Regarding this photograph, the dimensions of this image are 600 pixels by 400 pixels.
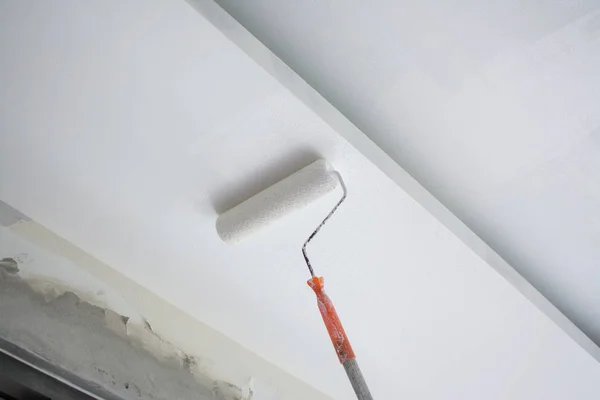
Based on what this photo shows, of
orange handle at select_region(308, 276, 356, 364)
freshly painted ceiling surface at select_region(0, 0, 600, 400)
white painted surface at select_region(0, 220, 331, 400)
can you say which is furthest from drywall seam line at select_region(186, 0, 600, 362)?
white painted surface at select_region(0, 220, 331, 400)

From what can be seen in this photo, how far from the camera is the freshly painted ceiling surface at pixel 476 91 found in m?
1.04

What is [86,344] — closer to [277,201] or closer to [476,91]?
[277,201]

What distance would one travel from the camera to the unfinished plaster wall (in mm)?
1052

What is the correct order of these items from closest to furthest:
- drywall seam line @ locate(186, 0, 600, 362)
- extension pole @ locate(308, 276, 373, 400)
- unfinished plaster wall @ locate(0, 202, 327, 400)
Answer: extension pole @ locate(308, 276, 373, 400), drywall seam line @ locate(186, 0, 600, 362), unfinished plaster wall @ locate(0, 202, 327, 400)

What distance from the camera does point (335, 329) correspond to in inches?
33.1

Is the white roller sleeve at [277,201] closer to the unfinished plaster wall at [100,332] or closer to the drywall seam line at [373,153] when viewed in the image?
the drywall seam line at [373,153]

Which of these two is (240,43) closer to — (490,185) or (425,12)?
(425,12)

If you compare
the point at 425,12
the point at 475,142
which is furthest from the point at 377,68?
the point at 475,142

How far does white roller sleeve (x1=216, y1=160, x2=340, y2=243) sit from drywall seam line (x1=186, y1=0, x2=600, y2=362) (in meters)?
0.09

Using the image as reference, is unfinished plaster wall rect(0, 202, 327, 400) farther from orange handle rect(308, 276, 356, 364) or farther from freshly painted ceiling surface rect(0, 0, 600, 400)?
orange handle rect(308, 276, 356, 364)

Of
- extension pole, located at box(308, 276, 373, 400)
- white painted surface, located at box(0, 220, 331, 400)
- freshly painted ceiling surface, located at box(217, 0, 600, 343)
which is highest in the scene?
freshly painted ceiling surface, located at box(217, 0, 600, 343)

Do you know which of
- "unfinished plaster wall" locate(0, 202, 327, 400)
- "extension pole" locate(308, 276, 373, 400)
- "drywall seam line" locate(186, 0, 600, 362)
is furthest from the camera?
"unfinished plaster wall" locate(0, 202, 327, 400)

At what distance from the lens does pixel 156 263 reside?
1.28m

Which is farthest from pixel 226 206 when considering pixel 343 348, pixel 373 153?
pixel 343 348
